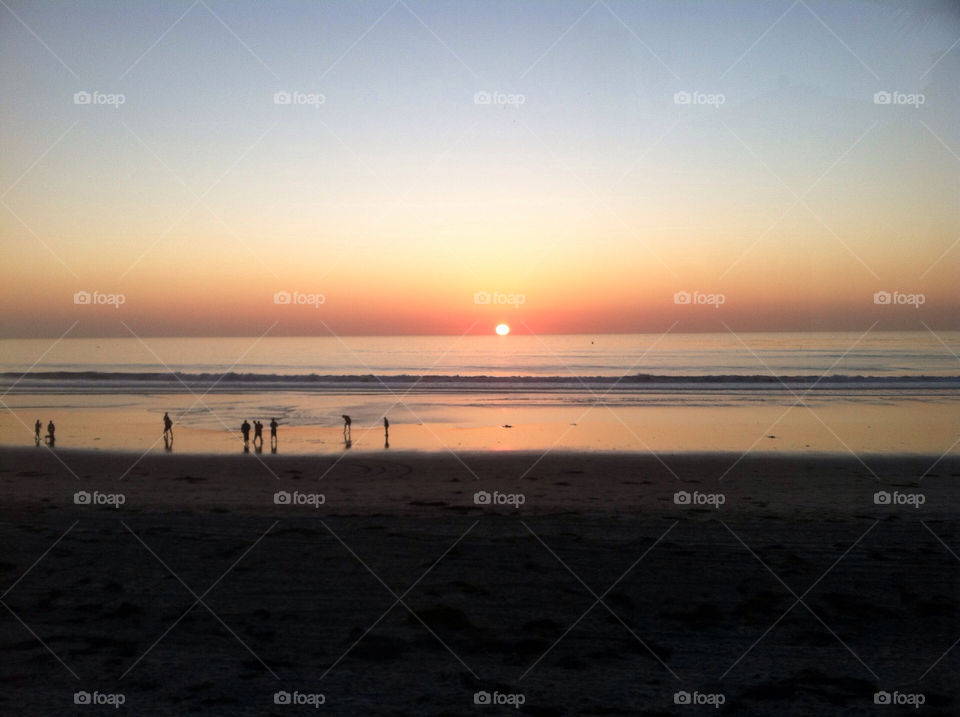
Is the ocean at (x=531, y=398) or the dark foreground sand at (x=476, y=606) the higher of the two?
the ocean at (x=531, y=398)

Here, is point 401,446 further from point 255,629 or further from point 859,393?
point 859,393

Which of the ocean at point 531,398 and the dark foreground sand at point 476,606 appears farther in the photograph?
the ocean at point 531,398

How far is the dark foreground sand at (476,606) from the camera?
13.1ft

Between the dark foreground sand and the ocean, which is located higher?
the ocean

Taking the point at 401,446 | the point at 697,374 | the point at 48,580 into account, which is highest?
the point at 697,374

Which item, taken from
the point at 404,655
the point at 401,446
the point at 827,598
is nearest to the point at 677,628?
the point at 827,598

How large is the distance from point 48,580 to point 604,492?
678 cm

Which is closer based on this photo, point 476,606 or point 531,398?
point 476,606

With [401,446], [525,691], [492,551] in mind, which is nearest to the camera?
[525,691]

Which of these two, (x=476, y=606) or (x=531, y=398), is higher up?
(x=531, y=398)

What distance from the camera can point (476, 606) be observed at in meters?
5.18

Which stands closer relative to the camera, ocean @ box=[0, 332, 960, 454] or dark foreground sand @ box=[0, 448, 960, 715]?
dark foreground sand @ box=[0, 448, 960, 715]

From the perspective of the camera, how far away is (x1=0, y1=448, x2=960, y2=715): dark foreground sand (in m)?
3.98

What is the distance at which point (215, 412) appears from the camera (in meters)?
20.7
